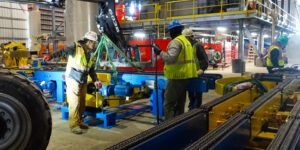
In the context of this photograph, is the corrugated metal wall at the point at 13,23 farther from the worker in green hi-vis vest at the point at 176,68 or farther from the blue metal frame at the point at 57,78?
the worker in green hi-vis vest at the point at 176,68

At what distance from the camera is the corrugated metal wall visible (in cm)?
2283

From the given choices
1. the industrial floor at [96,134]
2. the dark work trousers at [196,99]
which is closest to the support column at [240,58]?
the dark work trousers at [196,99]

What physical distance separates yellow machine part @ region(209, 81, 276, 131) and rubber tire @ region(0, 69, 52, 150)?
160cm

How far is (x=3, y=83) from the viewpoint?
214 centimetres

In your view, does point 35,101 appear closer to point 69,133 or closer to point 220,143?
point 220,143

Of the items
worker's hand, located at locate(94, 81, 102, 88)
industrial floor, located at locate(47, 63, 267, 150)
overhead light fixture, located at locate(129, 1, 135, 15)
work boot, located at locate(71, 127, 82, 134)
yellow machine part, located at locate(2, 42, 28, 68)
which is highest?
overhead light fixture, located at locate(129, 1, 135, 15)

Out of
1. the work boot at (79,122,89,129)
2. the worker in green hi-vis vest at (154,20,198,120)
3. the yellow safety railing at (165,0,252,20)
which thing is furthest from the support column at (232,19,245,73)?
the work boot at (79,122,89,129)

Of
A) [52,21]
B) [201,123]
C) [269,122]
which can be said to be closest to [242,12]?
[269,122]

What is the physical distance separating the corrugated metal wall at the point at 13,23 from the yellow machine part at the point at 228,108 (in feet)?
75.7

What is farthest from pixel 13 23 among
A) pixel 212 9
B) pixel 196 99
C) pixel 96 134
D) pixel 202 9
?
pixel 196 99

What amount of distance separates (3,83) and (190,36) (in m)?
3.82

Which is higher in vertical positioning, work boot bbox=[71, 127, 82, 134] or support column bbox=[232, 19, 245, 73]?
support column bbox=[232, 19, 245, 73]

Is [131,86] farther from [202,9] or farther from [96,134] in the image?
[202,9]

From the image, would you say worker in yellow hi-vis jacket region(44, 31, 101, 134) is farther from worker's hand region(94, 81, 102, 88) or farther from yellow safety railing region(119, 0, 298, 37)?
yellow safety railing region(119, 0, 298, 37)
